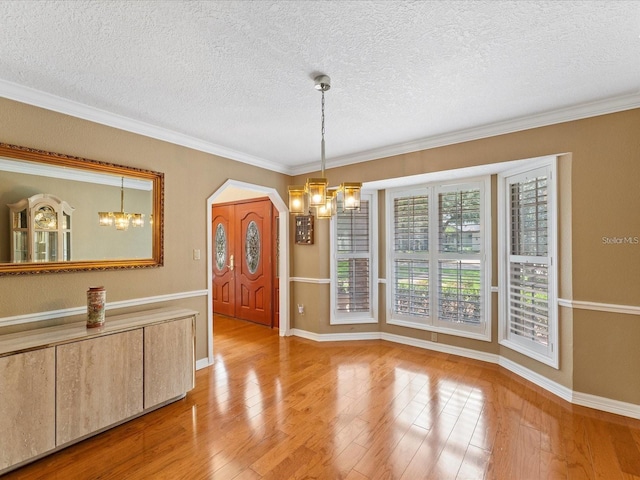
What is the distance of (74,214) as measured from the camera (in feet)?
8.29

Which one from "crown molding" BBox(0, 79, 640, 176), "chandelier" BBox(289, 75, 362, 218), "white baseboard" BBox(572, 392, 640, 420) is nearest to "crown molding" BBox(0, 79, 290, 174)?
"crown molding" BBox(0, 79, 640, 176)

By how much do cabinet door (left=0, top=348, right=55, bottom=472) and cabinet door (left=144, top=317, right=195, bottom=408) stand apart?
0.60m

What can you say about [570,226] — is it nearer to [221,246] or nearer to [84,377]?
[84,377]

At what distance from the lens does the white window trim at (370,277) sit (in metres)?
4.32

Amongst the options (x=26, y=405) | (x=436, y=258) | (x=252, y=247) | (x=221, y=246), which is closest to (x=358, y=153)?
(x=436, y=258)

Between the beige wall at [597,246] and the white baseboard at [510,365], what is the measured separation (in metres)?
0.05

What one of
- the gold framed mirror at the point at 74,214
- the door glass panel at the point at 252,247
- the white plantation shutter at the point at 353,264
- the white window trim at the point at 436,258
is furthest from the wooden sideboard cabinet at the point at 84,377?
the white window trim at the point at 436,258

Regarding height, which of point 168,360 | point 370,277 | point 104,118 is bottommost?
point 168,360

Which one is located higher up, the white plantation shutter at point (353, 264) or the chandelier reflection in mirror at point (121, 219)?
the chandelier reflection in mirror at point (121, 219)

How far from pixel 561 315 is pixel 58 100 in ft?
15.1

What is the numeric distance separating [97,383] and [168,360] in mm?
517

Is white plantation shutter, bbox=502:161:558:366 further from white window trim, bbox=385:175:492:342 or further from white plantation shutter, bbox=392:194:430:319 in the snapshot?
white plantation shutter, bbox=392:194:430:319

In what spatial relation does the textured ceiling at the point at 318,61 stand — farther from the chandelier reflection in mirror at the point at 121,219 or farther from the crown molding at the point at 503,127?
the chandelier reflection in mirror at the point at 121,219

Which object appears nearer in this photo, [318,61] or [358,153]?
[318,61]
